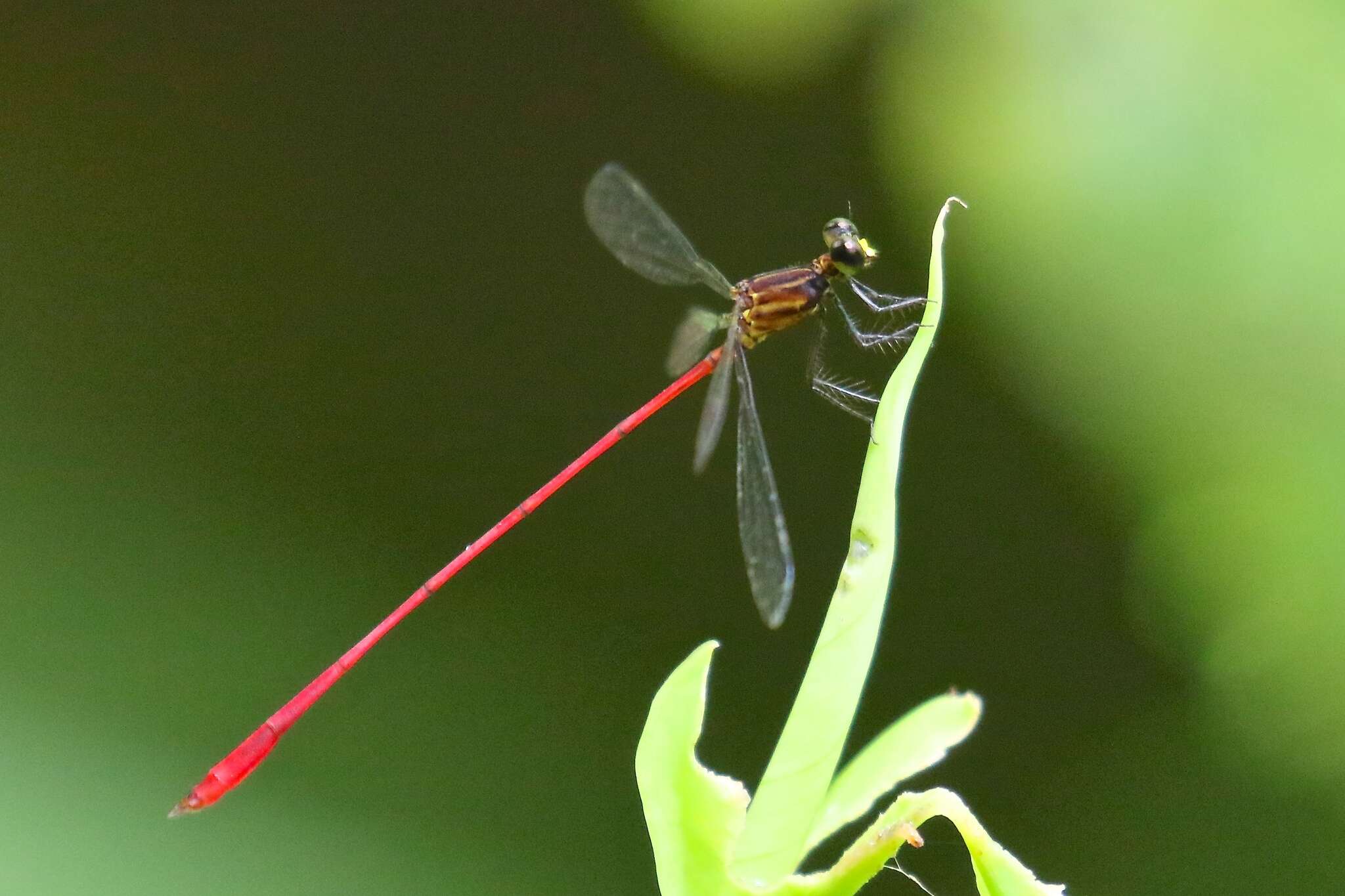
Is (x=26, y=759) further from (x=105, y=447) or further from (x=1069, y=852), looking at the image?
(x=1069, y=852)

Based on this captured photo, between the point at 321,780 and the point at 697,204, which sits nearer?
the point at 321,780

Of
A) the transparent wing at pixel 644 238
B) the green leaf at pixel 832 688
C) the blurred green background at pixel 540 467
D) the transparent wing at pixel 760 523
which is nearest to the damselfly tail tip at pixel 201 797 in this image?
the transparent wing at pixel 760 523

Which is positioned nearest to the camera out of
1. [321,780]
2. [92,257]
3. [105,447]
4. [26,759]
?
[26,759]

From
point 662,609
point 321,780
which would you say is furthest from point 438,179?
point 321,780

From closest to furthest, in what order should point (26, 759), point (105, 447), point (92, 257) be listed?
point (26, 759) < point (105, 447) < point (92, 257)

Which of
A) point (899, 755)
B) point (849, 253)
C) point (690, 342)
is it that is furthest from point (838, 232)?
point (899, 755)

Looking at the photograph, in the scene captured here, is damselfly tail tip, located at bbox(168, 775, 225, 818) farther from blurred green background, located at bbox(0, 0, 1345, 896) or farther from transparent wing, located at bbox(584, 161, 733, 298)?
blurred green background, located at bbox(0, 0, 1345, 896)

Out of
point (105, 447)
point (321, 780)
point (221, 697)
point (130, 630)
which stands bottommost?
point (321, 780)
